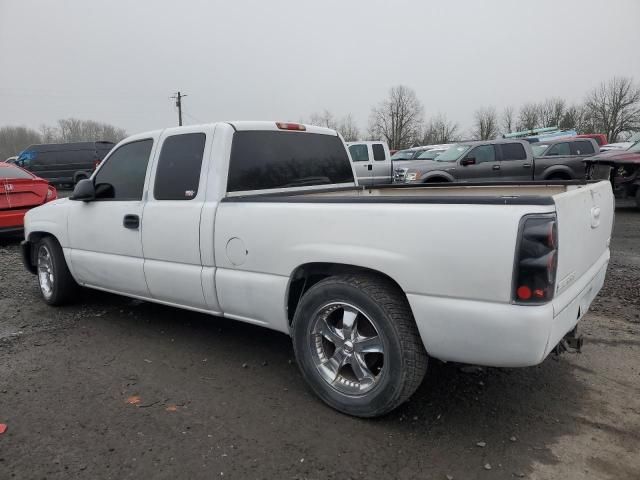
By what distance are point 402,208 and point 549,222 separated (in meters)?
0.73

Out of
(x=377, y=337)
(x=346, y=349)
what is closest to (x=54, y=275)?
(x=346, y=349)

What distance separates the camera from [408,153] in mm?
24578

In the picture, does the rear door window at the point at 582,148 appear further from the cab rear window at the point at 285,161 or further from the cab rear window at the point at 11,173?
the cab rear window at the point at 11,173

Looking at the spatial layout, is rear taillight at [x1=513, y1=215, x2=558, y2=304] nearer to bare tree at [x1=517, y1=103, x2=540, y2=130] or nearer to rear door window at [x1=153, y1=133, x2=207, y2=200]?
rear door window at [x1=153, y1=133, x2=207, y2=200]

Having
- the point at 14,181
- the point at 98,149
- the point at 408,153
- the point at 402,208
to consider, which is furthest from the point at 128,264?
the point at 408,153

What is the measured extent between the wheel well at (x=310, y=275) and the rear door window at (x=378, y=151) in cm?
1351

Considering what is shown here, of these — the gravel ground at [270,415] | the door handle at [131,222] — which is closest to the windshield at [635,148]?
the gravel ground at [270,415]

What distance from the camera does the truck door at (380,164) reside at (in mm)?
16266

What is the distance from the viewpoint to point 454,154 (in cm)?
1350

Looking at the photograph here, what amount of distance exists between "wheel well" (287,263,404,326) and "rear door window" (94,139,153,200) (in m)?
1.77

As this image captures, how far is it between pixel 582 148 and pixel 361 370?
13886 millimetres

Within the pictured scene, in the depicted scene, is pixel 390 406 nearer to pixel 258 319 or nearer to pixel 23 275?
pixel 258 319

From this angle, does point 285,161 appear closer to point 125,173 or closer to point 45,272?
point 125,173

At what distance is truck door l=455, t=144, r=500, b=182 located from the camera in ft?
42.8
